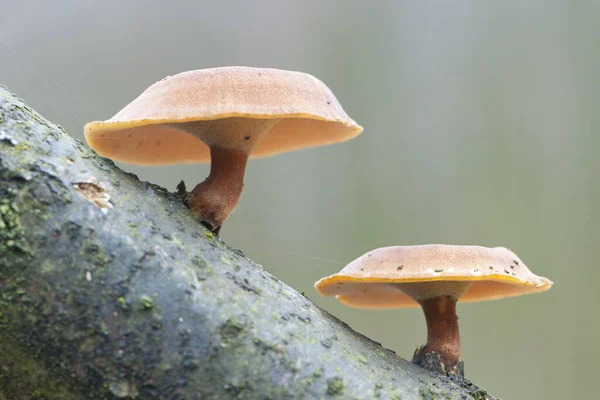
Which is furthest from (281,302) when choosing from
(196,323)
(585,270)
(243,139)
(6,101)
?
(585,270)

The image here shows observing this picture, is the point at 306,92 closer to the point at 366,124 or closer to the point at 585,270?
the point at 366,124

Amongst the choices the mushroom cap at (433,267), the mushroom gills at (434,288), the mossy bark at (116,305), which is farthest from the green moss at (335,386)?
the mushroom gills at (434,288)

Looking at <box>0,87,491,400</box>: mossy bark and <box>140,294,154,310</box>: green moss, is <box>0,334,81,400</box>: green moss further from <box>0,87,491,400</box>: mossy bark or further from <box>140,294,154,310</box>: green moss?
<box>140,294,154,310</box>: green moss

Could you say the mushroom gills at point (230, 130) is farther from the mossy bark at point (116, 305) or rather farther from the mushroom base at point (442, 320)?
the mushroom base at point (442, 320)

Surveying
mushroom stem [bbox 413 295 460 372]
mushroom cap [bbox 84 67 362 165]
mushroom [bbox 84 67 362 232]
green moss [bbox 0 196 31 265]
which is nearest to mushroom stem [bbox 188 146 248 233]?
mushroom [bbox 84 67 362 232]

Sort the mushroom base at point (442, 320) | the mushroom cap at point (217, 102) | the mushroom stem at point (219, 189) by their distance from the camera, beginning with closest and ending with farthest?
the mushroom cap at point (217, 102) → the mushroom stem at point (219, 189) → the mushroom base at point (442, 320)

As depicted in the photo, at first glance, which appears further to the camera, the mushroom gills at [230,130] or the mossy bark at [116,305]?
the mushroom gills at [230,130]

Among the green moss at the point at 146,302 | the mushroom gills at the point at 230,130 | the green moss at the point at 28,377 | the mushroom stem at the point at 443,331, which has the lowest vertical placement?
the green moss at the point at 28,377
